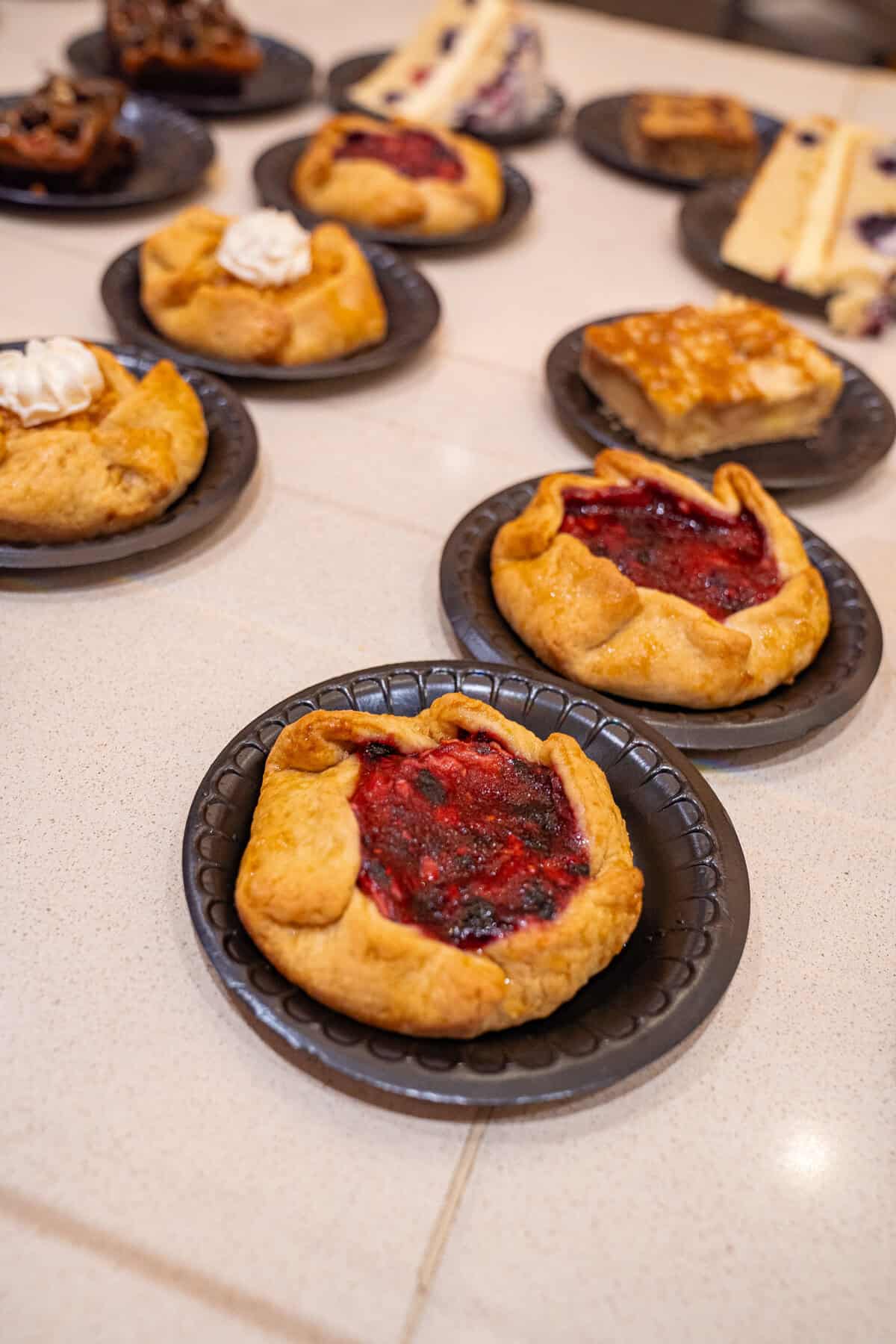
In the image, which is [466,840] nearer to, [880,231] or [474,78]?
[880,231]

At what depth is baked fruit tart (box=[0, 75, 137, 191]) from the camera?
7.08ft

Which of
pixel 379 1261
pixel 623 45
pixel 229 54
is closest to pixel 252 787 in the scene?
pixel 379 1261

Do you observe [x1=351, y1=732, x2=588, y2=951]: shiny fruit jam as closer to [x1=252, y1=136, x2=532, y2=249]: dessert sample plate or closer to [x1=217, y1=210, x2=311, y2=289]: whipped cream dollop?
[x1=217, y1=210, x2=311, y2=289]: whipped cream dollop

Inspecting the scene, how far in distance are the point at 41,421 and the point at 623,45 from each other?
2719 millimetres

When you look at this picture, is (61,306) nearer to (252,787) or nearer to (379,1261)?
(252,787)

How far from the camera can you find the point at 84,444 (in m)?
1.44

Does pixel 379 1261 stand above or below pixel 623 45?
below

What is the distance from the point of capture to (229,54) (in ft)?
8.57

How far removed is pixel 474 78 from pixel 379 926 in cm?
233

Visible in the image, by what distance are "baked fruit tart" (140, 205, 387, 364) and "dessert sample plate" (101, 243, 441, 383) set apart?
0.07 feet

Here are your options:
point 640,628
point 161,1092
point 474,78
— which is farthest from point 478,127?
point 161,1092

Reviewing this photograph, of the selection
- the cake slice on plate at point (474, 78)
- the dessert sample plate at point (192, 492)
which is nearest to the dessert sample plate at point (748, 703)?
the dessert sample plate at point (192, 492)

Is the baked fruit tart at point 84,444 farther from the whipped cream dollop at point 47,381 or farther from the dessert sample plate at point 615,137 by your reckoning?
the dessert sample plate at point 615,137

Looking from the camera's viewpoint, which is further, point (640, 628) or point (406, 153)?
point (406, 153)
